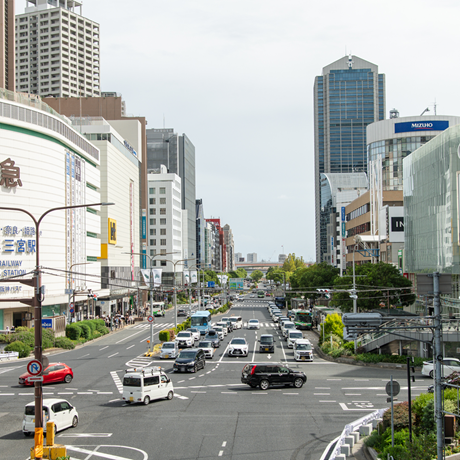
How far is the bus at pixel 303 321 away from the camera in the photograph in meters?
72.3

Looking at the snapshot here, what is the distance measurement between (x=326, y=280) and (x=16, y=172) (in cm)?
5477

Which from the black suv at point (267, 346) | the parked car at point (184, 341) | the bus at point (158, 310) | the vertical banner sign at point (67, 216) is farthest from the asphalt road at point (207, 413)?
the bus at point (158, 310)

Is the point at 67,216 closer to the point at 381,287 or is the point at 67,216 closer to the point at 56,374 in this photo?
the point at 56,374

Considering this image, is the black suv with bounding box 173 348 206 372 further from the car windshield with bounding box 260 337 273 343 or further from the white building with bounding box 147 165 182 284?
the white building with bounding box 147 165 182 284

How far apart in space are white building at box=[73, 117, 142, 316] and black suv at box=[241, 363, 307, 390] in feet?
169

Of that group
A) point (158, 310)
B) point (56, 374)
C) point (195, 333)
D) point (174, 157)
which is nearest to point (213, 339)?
point (195, 333)

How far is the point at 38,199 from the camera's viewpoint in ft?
207

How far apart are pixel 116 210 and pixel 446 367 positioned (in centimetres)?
7532

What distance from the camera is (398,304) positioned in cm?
6328

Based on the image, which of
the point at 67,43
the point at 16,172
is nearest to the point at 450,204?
the point at 16,172

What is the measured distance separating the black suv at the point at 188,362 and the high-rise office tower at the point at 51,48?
14969 centimetres

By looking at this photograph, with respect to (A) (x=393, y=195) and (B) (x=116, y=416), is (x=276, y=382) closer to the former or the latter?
(B) (x=116, y=416)

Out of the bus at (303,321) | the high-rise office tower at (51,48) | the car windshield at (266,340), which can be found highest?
the high-rise office tower at (51,48)

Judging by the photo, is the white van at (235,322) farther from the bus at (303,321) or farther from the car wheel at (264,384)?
the car wheel at (264,384)
